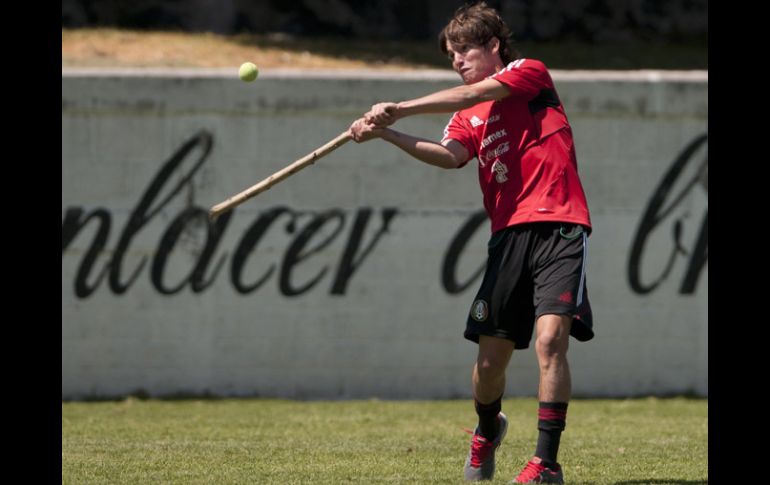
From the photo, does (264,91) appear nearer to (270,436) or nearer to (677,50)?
(270,436)

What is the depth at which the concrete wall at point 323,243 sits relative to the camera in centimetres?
1076

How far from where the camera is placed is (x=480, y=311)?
611 cm

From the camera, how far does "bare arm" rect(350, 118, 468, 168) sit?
6.24m

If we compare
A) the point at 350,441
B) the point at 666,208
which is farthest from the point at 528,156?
the point at 666,208

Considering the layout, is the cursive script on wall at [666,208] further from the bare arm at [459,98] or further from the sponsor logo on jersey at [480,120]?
the bare arm at [459,98]

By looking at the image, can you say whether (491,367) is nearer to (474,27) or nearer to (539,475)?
(539,475)

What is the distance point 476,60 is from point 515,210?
729 mm

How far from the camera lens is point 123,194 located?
1078 cm

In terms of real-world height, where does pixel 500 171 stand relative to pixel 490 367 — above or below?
above

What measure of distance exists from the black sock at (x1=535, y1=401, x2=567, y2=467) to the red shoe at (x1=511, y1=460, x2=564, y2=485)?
26 mm

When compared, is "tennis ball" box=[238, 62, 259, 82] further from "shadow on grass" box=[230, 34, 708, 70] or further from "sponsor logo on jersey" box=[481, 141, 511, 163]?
"shadow on grass" box=[230, 34, 708, 70]

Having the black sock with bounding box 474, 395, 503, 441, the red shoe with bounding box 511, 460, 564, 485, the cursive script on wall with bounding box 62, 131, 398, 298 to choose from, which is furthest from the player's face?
the cursive script on wall with bounding box 62, 131, 398, 298

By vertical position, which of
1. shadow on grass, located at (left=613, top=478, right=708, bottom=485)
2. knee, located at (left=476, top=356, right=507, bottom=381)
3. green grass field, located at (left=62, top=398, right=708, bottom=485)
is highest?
knee, located at (left=476, top=356, right=507, bottom=381)
